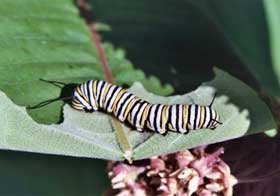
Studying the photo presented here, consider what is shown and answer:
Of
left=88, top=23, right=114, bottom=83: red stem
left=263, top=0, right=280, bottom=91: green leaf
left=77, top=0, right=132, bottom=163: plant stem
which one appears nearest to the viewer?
left=77, top=0, right=132, bottom=163: plant stem

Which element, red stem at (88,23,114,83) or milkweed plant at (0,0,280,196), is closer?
milkweed plant at (0,0,280,196)

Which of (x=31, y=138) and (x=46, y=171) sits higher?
(x=31, y=138)

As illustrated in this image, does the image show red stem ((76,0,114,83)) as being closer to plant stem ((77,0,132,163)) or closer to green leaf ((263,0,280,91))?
plant stem ((77,0,132,163))

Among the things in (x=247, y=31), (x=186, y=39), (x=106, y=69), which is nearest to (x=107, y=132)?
(x=106, y=69)

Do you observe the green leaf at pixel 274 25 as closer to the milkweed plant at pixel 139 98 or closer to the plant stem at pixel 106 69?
the milkweed plant at pixel 139 98

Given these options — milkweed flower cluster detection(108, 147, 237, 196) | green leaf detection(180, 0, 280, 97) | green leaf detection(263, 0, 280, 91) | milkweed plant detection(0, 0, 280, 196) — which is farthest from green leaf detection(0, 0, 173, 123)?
green leaf detection(263, 0, 280, 91)

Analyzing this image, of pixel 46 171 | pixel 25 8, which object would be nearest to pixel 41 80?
pixel 25 8

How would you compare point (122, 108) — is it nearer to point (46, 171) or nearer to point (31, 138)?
point (31, 138)
